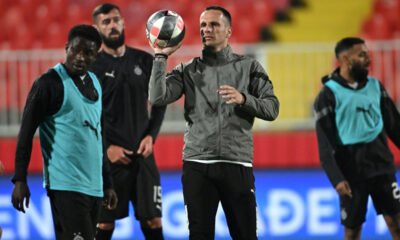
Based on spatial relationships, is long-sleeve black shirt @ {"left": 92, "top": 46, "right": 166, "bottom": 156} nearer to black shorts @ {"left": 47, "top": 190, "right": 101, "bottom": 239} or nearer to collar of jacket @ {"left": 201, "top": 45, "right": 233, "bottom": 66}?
collar of jacket @ {"left": 201, "top": 45, "right": 233, "bottom": 66}

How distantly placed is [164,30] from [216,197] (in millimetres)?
1129

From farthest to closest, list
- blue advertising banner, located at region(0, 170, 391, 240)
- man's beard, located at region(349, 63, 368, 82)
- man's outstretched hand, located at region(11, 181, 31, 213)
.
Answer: blue advertising banner, located at region(0, 170, 391, 240) → man's beard, located at region(349, 63, 368, 82) → man's outstretched hand, located at region(11, 181, 31, 213)

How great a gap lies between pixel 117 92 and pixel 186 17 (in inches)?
265

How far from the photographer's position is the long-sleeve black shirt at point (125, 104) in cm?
551

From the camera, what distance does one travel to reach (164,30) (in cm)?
416

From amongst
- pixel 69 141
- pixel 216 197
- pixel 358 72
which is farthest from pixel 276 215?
pixel 69 141

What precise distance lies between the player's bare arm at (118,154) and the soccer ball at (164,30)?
1.51 metres

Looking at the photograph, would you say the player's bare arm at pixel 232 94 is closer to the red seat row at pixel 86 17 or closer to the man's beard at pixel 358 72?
the man's beard at pixel 358 72

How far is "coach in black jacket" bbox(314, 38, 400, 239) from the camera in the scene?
5.49 m

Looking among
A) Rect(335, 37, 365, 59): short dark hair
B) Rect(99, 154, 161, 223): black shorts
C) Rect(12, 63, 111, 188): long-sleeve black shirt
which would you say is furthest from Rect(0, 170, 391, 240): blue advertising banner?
Rect(12, 63, 111, 188): long-sleeve black shirt

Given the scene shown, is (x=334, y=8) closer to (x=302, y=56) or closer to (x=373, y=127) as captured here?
(x=302, y=56)

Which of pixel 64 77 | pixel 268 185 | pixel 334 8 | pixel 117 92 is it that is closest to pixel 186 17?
pixel 334 8

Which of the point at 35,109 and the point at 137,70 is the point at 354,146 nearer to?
Answer: the point at 137,70

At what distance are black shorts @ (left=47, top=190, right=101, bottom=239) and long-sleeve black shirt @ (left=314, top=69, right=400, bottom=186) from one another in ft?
7.29
